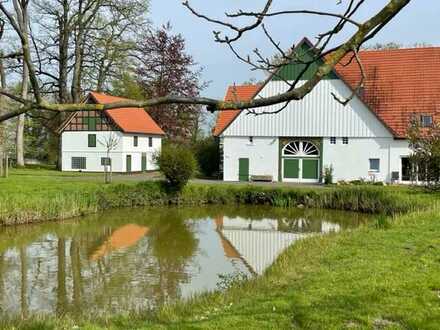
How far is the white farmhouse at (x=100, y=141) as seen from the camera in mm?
38781

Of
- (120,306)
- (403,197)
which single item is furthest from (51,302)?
(403,197)

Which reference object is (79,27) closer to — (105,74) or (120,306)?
(105,74)

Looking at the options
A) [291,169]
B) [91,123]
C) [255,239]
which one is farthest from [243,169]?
[255,239]

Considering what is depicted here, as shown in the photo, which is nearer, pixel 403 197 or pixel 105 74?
pixel 403 197

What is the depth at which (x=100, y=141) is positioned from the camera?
39031 millimetres

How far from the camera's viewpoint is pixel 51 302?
10.6 meters

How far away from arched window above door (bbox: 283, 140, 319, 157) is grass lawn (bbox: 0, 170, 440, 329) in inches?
825

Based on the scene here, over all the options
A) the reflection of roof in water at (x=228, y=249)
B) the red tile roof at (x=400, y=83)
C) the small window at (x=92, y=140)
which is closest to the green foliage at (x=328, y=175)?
the red tile roof at (x=400, y=83)

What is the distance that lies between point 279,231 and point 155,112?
97.3 feet

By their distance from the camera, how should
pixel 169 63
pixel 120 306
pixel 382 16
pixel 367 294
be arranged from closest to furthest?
1. pixel 382 16
2. pixel 367 294
3. pixel 120 306
4. pixel 169 63

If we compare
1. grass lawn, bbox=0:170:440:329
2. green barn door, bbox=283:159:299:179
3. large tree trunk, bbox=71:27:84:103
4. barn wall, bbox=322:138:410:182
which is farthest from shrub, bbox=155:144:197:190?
large tree trunk, bbox=71:27:84:103

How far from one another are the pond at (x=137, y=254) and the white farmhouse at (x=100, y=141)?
539 inches

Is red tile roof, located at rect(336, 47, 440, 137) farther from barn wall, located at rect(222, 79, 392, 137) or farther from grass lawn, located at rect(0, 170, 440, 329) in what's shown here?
grass lawn, located at rect(0, 170, 440, 329)

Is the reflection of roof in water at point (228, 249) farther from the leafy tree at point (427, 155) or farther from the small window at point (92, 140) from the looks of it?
the small window at point (92, 140)
